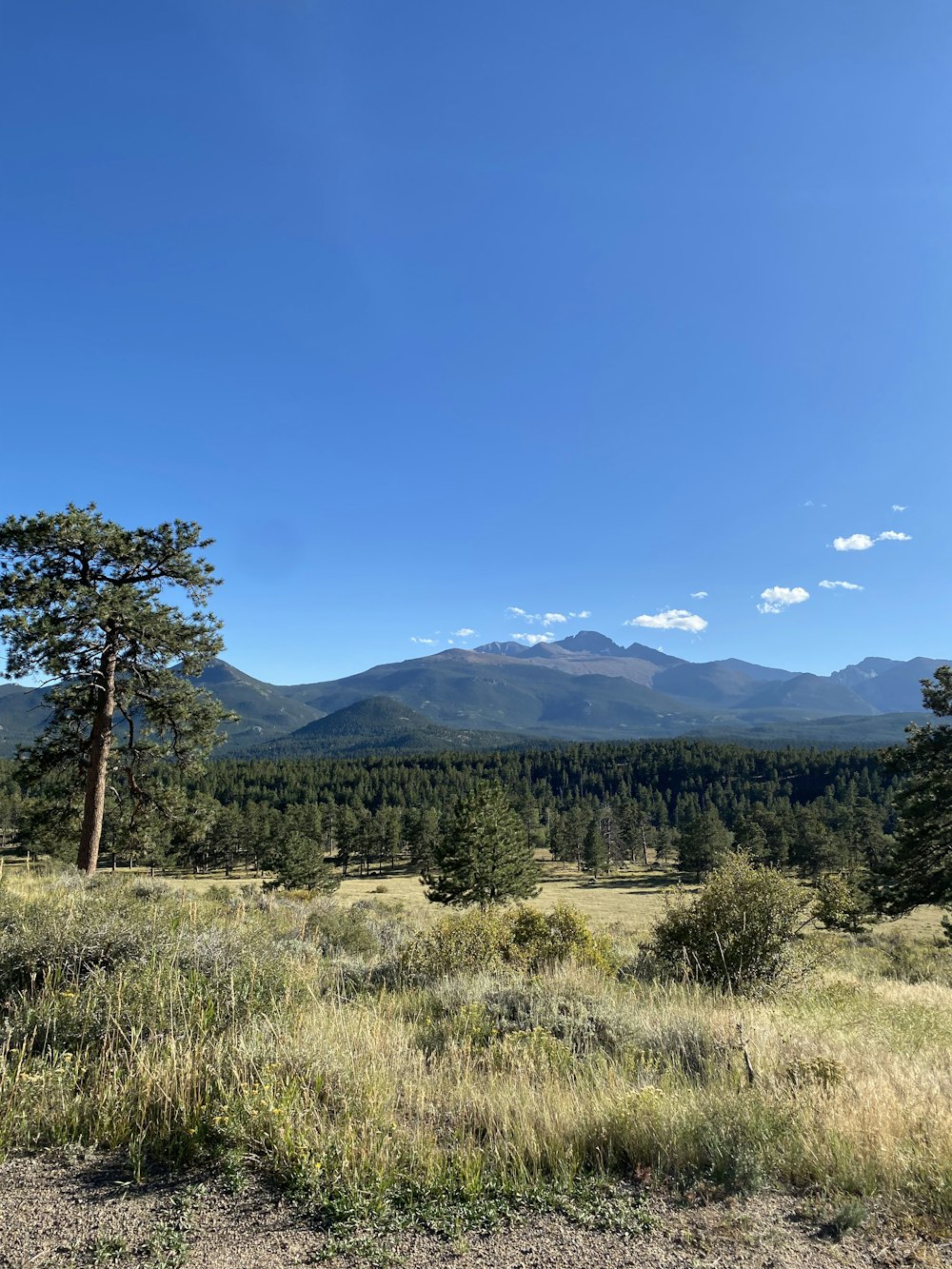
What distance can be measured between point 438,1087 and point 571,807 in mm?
131323

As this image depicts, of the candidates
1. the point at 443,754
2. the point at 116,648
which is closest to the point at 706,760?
the point at 443,754

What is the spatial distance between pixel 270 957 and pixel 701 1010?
4.44 meters

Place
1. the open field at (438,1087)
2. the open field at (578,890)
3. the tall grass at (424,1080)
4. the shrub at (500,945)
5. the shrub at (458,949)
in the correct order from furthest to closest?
1. the open field at (578,890)
2. the shrub at (500,945)
3. the shrub at (458,949)
4. the tall grass at (424,1080)
5. the open field at (438,1087)

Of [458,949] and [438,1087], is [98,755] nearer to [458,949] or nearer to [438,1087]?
[458,949]

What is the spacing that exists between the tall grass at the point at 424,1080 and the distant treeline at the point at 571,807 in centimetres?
1022

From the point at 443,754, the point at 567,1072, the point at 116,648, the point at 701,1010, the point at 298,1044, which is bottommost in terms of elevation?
the point at 443,754

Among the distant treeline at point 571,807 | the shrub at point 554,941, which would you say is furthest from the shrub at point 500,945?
the distant treeline at point 571,807

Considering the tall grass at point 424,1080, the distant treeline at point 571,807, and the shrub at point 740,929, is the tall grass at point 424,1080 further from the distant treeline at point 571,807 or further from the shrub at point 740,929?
the distant treeline at point 571,807

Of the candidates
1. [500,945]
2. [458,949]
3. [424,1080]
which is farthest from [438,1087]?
[500,945]

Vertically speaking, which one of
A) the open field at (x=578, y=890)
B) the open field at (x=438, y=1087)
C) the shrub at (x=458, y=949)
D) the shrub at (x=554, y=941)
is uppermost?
the open field at (x=438, y=1087)

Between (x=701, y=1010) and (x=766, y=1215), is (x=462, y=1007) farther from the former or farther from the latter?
(x=766, y=1215)

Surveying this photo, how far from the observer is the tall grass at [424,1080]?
3.37 m

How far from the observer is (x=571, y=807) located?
129125 mm

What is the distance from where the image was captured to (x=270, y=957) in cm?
577
